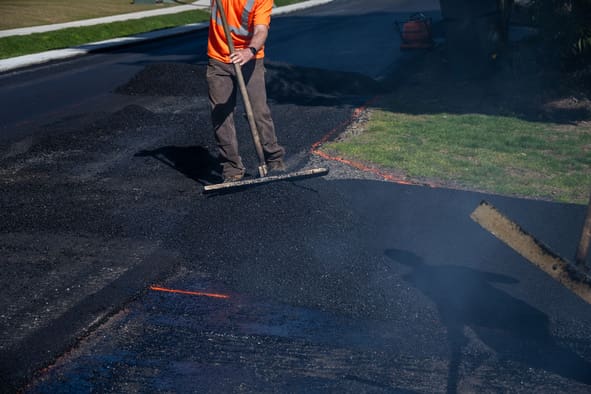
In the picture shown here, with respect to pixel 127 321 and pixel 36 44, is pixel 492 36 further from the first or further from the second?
pixel 36 44

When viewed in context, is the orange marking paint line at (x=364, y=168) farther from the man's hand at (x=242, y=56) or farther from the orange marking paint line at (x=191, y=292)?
the orange marking paint line at (x=191, y=292)

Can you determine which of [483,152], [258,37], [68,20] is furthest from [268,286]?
[68,20]

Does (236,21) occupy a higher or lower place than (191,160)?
higher

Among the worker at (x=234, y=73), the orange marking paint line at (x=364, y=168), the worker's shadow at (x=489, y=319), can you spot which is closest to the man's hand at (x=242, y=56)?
the worker at (x=234, y=73)

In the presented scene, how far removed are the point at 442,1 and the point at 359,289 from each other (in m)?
10.1

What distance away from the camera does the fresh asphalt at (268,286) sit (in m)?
4.00

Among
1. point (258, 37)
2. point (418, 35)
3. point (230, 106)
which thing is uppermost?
point (258, 37)

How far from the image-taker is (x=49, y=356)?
4152mm

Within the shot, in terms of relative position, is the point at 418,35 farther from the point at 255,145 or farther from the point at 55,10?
the point at 55,10

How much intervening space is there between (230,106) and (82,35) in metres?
15.3

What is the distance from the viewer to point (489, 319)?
4.50 m

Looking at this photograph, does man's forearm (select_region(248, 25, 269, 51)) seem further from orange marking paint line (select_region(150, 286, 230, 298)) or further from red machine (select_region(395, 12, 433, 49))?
red machine (select_region(395, 12, 433, 49))

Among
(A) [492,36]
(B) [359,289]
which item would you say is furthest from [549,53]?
(B) [359,289]

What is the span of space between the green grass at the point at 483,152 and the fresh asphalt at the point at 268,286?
19.8 inches
